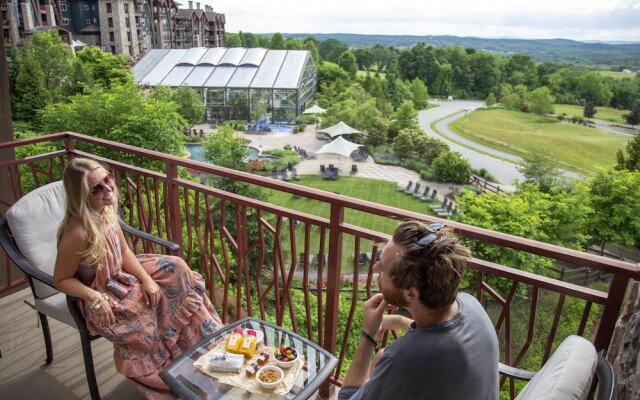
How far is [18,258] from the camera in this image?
188 centimetres

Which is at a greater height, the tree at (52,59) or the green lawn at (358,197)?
the tree at (52,59)

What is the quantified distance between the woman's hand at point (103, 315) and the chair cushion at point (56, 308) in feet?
1.03

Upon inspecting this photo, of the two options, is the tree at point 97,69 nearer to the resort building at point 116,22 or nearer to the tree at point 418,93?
the resort building at point 116,22

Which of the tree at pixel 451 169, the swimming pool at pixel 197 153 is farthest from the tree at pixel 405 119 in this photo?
the swimming pool at pixel 197 153

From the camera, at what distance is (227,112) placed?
32.6 meters

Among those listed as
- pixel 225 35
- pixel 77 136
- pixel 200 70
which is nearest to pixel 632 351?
pixel 77 136

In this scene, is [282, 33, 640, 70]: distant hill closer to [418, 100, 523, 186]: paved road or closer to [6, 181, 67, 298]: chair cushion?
[418, 100, 523, 186]: paved road

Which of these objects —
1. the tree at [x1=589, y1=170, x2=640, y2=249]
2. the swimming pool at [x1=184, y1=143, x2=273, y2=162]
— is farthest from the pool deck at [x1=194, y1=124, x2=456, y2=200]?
the tree at [x1=589, y1=170, x2=640, y2=249]

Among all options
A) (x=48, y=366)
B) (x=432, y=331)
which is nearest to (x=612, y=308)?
(x=432, y=331)

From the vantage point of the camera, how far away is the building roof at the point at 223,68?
105 ft

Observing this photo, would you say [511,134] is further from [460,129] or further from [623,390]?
[623,390]

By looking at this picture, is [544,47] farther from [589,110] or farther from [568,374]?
[568,374]

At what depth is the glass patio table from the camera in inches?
56.8

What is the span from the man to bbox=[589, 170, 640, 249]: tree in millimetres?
20342
